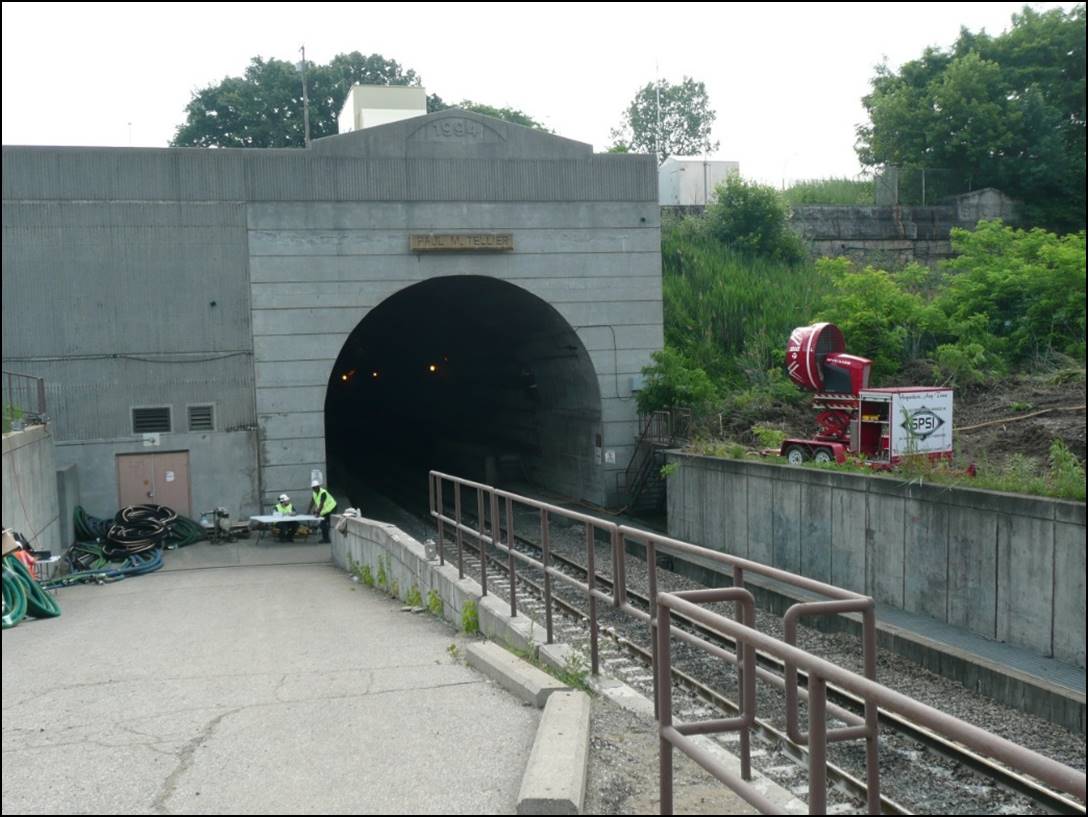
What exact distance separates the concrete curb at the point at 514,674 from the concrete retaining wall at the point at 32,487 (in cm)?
966

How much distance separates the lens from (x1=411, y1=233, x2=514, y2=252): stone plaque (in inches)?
953

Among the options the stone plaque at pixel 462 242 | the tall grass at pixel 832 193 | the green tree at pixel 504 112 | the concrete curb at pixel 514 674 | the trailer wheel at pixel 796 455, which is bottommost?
the trailer wheel at pixel 796 455

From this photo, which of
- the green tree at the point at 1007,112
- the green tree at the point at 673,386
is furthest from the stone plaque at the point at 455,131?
the green tree at the point at 1007,112

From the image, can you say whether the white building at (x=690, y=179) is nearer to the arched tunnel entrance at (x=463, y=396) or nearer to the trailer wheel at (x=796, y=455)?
the arched tunnel entrance at (x=463, y=396)

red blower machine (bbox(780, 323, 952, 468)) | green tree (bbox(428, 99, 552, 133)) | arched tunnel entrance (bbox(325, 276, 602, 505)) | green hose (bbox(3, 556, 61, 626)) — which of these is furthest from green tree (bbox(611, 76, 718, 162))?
green hose (bbox(3, 556, 61, 626))

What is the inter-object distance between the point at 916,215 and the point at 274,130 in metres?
38.3

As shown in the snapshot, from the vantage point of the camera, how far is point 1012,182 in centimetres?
1792

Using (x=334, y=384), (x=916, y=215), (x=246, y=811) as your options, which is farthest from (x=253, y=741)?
(x=334, y=384)

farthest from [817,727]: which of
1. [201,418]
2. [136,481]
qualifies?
[136,481]

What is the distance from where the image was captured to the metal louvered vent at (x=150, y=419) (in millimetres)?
22903

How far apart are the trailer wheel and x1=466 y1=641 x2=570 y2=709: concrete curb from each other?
11056 mm

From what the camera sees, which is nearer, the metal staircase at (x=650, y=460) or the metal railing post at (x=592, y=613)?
the metal railing post at (x=592, y=613)

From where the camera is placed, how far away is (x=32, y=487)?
57.2 ft

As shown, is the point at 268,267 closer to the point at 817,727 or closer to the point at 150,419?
the point at 150,419
